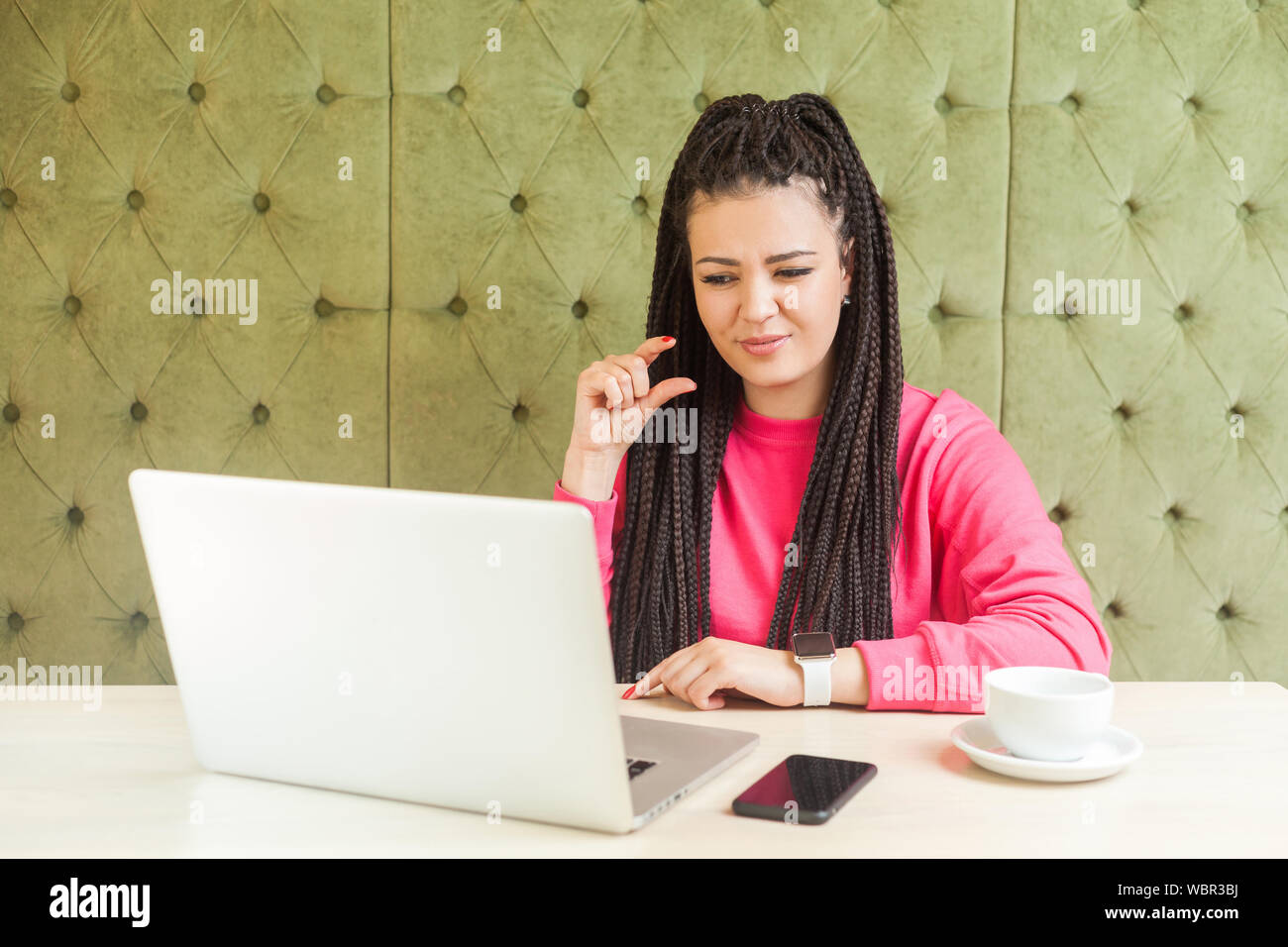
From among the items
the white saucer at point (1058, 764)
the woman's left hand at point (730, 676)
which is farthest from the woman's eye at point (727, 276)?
the white saucer at point (1058, 764)

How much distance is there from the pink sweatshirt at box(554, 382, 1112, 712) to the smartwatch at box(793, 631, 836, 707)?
17 centimetres

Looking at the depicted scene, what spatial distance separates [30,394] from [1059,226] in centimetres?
155

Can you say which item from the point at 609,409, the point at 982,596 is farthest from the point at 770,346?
the point at 982,596

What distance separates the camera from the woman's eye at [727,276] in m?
1.25

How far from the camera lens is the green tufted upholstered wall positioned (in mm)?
1527

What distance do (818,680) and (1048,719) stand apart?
8.9 inches

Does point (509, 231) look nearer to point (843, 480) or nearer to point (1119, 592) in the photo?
point (843, 480)

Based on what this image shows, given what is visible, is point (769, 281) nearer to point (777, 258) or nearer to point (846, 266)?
point (777, 258)

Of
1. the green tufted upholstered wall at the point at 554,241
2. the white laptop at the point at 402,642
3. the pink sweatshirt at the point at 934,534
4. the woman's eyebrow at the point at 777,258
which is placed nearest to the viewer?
the white laptop at the point at 402,642

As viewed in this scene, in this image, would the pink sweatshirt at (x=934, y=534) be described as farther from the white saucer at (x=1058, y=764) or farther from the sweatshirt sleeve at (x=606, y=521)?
the white saucer at (x=1058, y=764)

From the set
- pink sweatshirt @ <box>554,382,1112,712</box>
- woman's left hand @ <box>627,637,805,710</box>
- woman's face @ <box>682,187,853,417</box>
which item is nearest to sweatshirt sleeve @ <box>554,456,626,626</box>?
pink sweatshirt @ <box>554,382,1112,712</box>

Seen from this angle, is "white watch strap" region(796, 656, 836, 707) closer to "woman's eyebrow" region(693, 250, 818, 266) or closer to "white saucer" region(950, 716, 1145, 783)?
"white saucer" region(950, 716, 1145, 783)

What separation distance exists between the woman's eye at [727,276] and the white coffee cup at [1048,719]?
0.62 metres
